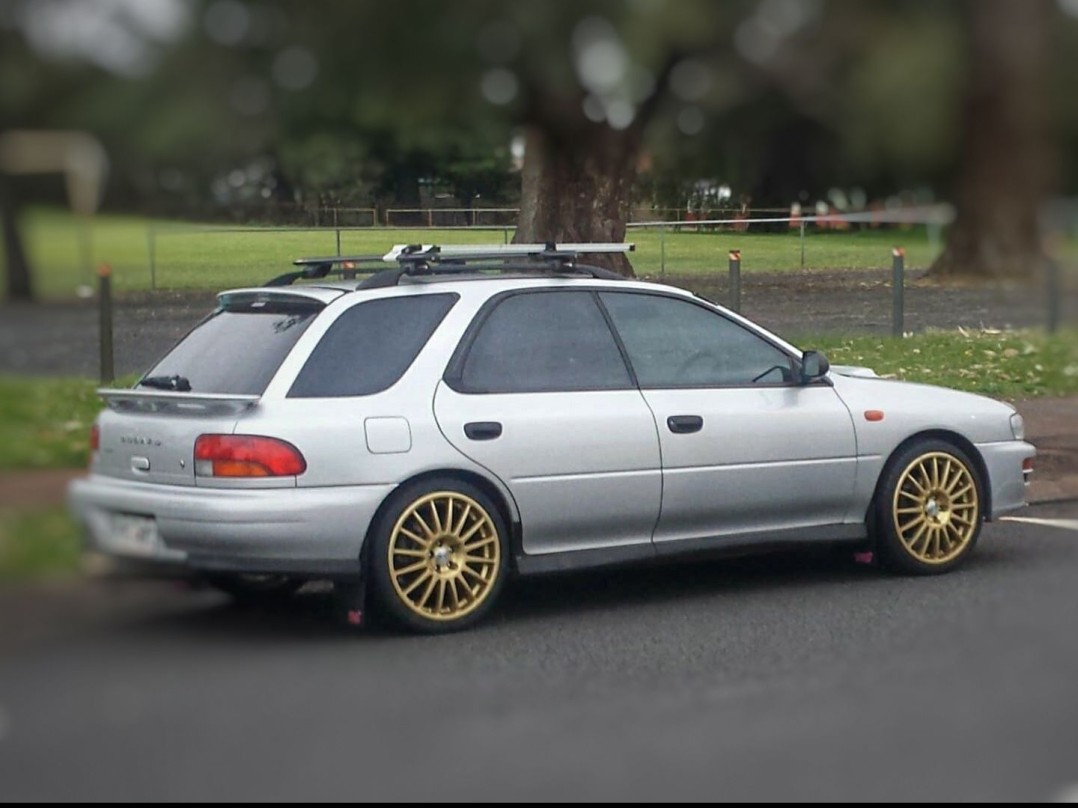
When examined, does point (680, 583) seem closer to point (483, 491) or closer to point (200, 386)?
point (483, 491)

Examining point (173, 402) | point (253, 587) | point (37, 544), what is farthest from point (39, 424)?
point (173, 402)

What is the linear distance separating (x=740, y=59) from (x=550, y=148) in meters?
0.31

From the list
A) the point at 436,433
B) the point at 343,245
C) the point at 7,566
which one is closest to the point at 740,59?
the point at 7,566

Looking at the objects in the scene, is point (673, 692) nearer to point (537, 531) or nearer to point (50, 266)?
point (537, 531)

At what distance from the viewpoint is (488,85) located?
4.36 feet

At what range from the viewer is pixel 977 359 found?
4621 millimetres

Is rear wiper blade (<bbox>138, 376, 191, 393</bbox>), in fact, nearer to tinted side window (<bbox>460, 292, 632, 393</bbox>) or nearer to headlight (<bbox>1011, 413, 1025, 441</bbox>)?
tinted side window (<bbox>460, 292, 632, 393</bbox>)

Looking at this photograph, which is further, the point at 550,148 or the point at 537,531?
the point at 537,531

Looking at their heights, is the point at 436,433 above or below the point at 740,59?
below

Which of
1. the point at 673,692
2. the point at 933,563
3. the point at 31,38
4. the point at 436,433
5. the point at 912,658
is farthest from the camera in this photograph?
the point at 933,563

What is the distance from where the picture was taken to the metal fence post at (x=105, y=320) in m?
1.40

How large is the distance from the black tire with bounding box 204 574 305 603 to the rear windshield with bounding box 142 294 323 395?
58cm

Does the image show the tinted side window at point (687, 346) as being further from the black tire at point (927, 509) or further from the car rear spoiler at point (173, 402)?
the car rear spoiler at point (173, 402)

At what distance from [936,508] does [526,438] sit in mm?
1900
